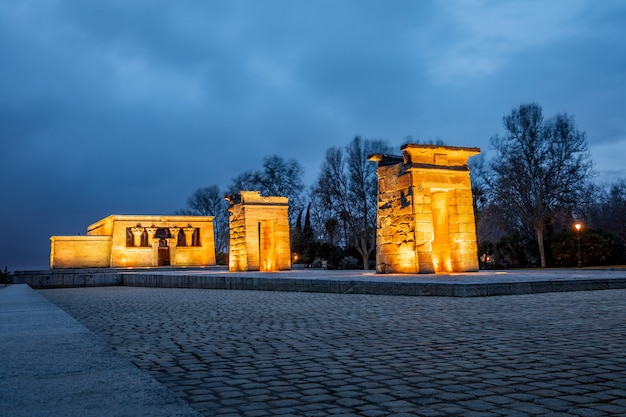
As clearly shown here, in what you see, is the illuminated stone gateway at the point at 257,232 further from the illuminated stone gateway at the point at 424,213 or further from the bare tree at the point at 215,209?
the bare tree at the point at 215,209

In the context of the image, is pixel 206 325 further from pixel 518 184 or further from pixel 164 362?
pixel 518 184

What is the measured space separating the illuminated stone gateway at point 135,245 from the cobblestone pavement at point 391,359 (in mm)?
34647

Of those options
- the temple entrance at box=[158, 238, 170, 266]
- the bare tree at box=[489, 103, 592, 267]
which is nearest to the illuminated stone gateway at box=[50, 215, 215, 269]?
the temple entrance at box=[158, 238, 170, 266]

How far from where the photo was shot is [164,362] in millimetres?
5215

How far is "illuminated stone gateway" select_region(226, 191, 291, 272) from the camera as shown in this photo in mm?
26812

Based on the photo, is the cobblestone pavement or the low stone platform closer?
the cobblestone pavement

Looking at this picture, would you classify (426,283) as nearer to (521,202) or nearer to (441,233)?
(441,233)

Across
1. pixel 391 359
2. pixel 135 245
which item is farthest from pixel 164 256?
pixel 391 359

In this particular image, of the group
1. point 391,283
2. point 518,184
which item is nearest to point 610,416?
point 391,283

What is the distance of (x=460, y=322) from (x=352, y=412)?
4729 mm

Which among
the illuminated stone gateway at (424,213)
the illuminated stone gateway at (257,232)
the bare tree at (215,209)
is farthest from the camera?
the bare tree at (215,209)

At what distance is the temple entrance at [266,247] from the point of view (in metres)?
28.1

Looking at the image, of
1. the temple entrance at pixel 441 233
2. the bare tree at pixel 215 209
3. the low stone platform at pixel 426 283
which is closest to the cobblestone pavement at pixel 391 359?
the low stone platform at pixel 426 283

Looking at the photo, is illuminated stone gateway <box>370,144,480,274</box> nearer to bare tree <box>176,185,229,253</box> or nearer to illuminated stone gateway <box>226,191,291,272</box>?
illuminated stone gateway <box>226,191,291,272</box>
